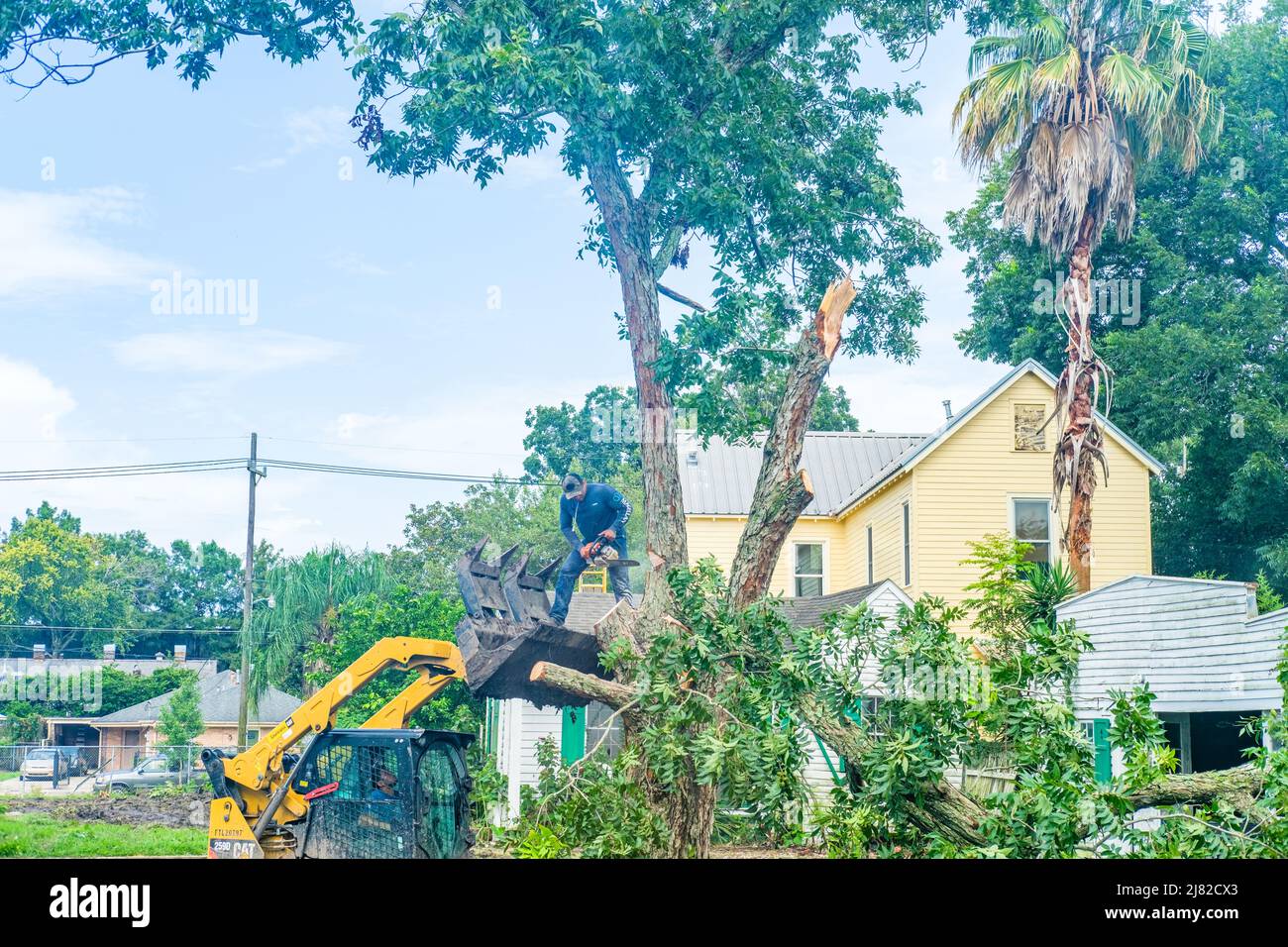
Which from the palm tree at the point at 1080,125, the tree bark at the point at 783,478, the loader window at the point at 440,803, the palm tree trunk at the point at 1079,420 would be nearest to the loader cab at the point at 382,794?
the loader window at the point at 440,803

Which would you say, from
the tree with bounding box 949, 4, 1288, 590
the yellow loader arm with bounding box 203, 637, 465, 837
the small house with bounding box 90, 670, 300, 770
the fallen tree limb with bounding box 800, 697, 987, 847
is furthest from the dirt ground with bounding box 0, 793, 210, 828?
the tree with bounding box 949, 4, 1288, 590

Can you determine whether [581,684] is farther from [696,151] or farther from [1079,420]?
[1079,420]

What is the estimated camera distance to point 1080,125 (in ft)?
61.1

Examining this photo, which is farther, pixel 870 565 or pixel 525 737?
pixel 870 565

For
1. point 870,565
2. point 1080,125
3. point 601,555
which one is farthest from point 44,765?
point 1080,125

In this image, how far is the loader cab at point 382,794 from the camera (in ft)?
27.0

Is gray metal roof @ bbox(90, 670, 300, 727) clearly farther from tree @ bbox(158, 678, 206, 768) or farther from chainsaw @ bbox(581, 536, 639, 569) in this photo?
chainsaw @ bbox(581, 536, 639, 569)

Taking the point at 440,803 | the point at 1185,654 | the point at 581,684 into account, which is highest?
the point at 1185,654

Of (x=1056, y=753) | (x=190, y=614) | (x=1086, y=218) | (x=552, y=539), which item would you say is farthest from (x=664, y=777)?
(x=190, y=614)

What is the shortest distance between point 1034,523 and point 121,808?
17.3 m

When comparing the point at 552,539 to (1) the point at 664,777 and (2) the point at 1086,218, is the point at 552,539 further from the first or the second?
(1) the point at 664,777

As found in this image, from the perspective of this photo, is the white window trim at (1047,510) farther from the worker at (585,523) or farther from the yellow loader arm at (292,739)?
the yellow loader arm at (292,739)

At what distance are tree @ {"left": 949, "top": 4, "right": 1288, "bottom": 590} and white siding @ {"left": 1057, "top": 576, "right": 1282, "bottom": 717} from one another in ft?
33.0

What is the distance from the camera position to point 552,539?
3594 centimetres
